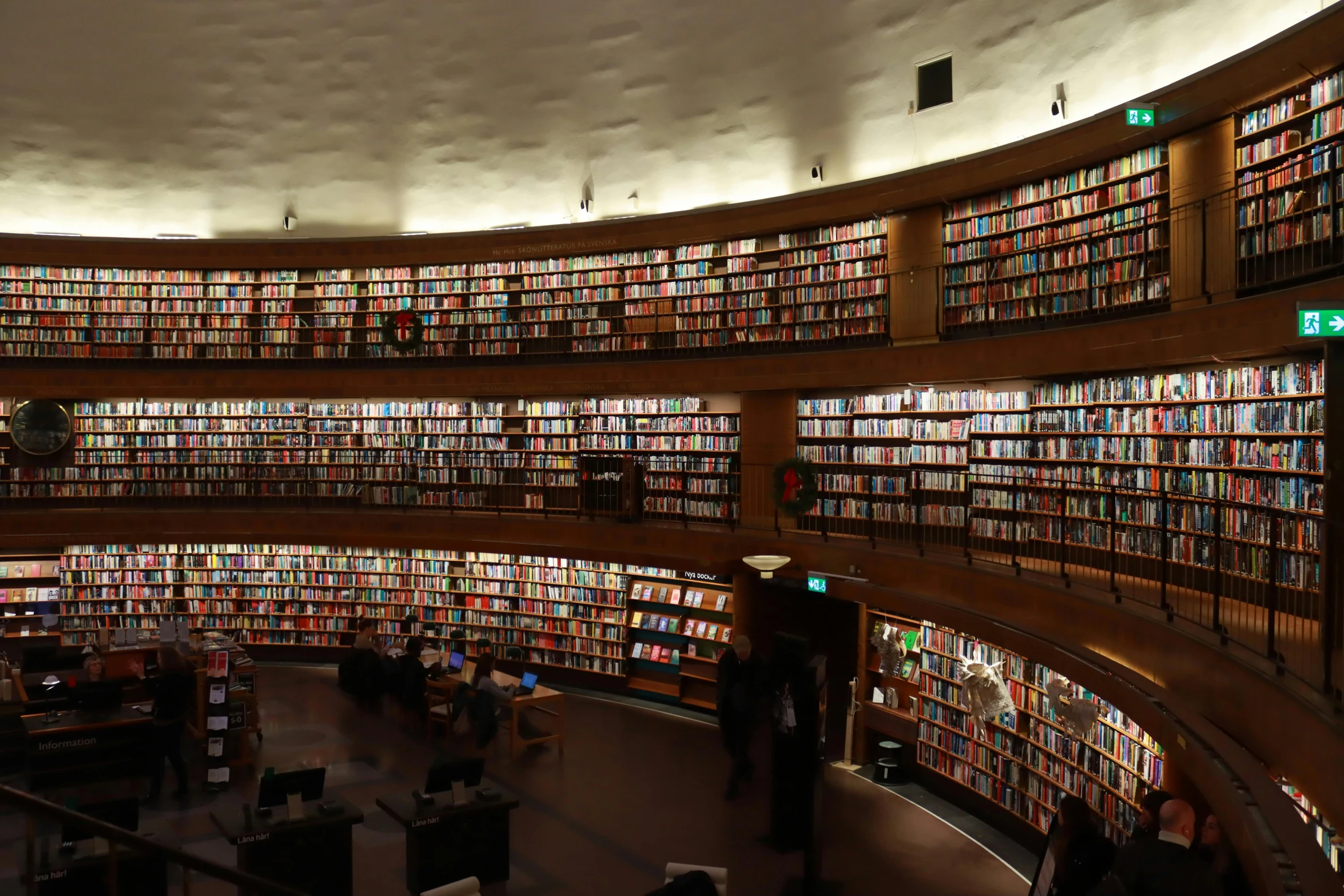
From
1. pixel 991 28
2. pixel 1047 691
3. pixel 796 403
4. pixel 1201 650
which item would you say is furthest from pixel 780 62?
pixel 1201 650

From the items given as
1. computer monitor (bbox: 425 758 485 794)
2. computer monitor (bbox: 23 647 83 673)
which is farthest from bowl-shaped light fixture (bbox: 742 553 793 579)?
computer monitor (bbox: 23 647 83 673)

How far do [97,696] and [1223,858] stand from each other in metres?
7.78

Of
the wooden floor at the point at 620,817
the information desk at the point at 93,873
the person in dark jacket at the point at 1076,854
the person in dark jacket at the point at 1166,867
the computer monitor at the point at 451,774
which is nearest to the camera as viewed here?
the person in dark jacket at the point at 1166,867

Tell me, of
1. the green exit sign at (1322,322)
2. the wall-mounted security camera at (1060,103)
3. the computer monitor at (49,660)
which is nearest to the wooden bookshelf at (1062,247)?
the wall-mounted security camera at (1060,103)

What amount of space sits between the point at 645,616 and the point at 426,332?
447 cm

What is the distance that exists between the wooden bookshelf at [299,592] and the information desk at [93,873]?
6.25 m

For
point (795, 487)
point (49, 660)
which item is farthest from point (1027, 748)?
point (49, 660)

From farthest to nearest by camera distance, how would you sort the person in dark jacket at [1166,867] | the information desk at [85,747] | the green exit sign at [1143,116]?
1. the information desk at [85,747]
2. the green exit sign at [1143,116]
3. the person in dark jacket at [1166,867]

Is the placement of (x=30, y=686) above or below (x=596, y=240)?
below

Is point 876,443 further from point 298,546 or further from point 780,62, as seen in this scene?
point 298,546

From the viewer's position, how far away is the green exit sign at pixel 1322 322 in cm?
448

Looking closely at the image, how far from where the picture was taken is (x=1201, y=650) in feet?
14.6

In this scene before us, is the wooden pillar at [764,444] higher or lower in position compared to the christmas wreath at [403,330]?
lower

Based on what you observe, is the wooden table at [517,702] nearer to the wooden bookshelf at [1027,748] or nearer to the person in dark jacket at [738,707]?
the person in dark jacket at [738,707]
